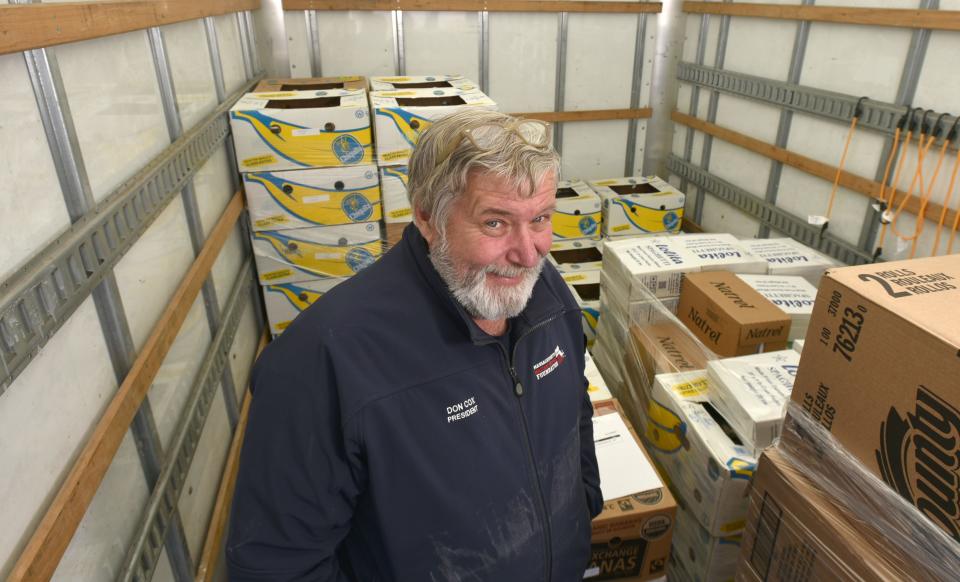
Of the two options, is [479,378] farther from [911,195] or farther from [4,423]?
[911,195]

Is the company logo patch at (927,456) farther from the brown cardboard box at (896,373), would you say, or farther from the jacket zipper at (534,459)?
the jacket zipper at (534,459)

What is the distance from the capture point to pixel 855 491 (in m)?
1.34

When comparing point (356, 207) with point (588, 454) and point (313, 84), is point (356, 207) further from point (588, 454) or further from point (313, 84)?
point (588, 454)

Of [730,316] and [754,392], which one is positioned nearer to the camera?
[754,392]

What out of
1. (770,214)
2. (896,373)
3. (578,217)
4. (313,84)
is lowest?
(578,217)

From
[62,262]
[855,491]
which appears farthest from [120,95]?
[855,491]

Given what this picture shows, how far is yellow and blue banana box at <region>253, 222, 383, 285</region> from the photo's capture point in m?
3.44

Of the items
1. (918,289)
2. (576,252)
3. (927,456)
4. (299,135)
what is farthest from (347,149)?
A: (927,456)

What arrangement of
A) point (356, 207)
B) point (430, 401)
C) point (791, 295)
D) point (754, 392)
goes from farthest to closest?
point (356, 207) < point (791, 295) < point (754, 392) < point (430, 401)

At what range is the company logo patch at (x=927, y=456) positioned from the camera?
3.54 feet

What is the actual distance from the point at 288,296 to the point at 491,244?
259 cm

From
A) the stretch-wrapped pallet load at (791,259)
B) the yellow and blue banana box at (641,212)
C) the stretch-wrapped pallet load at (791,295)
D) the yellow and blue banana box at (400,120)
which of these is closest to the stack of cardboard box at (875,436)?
the stretch-wrapped pallet load at (791,295)

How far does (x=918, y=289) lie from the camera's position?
1222mm

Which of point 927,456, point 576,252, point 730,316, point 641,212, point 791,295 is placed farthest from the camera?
point 641,212
